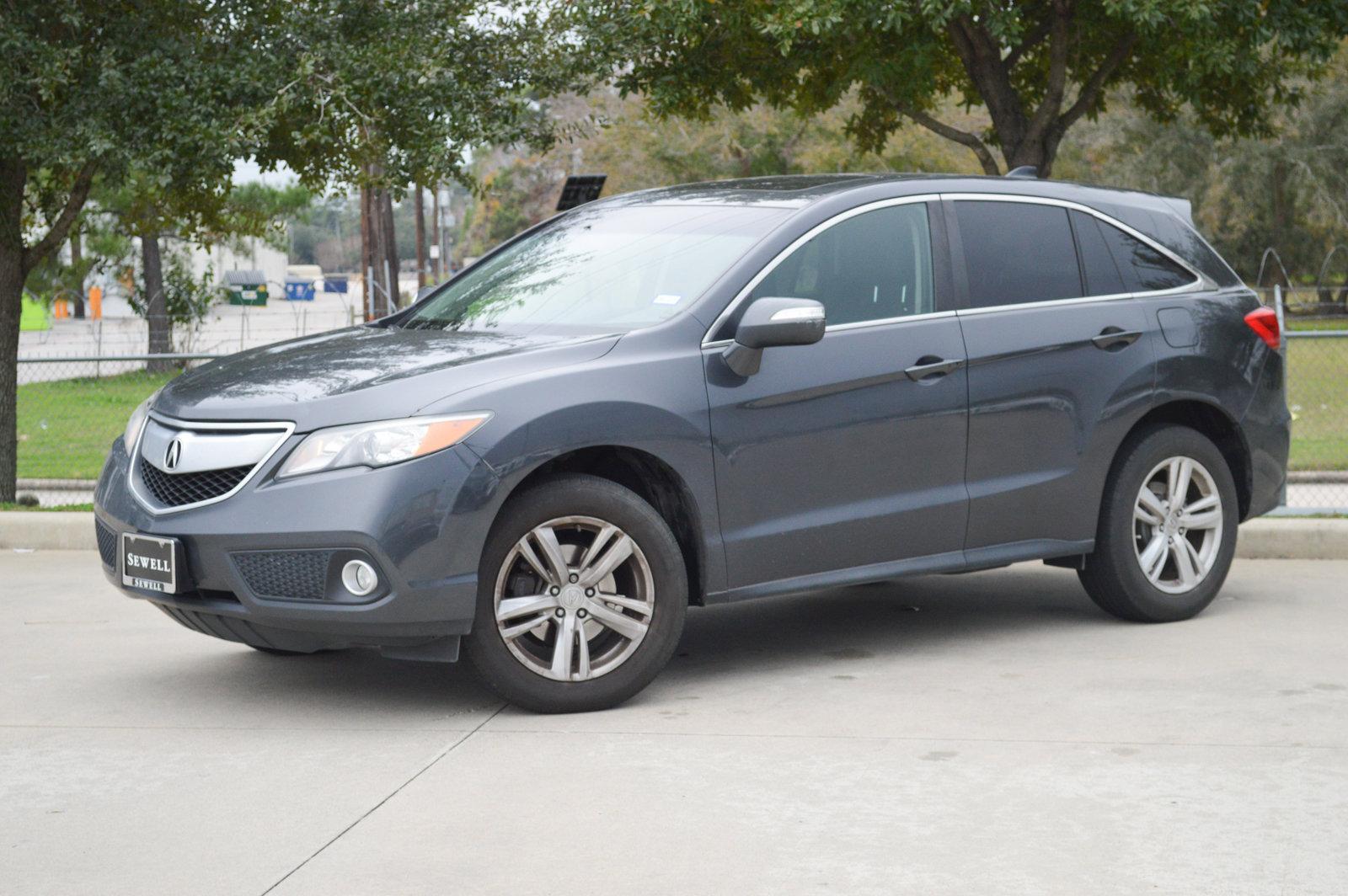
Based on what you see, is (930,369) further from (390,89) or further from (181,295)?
(181,295)

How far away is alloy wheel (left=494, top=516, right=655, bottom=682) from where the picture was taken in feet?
18.9

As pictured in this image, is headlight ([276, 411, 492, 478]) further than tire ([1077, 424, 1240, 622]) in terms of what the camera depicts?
No

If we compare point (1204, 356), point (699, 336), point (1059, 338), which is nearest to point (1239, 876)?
Answer: point (699, 336)

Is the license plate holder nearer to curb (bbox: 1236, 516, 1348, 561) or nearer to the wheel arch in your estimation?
the wheel arch

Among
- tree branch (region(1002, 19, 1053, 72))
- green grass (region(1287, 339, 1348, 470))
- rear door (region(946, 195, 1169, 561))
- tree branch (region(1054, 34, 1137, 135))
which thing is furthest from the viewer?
tree branch (region(1002, 19, 1053, 72))

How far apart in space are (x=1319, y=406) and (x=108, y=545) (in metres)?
13.2

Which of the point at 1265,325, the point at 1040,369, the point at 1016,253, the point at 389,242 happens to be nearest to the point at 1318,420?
the point at 1265,325

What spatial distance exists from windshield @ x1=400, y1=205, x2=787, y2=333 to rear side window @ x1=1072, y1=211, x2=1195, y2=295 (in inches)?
59.2

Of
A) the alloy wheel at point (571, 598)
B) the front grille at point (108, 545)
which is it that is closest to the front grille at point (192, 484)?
the front grille at point (108, 545)

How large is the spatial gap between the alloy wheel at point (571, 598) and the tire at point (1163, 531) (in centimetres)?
226

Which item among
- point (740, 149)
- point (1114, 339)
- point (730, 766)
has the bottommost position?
point (730, 766)

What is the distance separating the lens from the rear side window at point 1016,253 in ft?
22.8

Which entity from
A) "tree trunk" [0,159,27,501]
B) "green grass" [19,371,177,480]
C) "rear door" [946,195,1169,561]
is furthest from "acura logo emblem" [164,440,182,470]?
"green grass" [19,371,177,480]

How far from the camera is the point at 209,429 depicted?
5789 millimetres
